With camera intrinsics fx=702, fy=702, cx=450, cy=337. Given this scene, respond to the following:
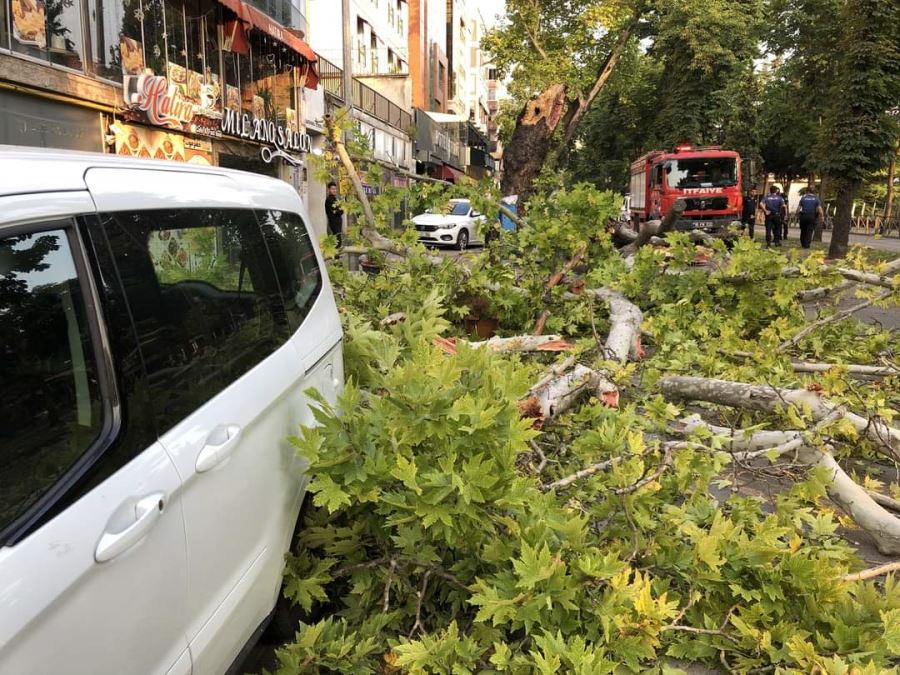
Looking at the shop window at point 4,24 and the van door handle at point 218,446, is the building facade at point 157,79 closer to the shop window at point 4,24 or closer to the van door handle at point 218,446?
the shop window at point 4,24

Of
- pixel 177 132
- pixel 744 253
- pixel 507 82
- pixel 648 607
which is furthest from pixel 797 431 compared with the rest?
pixel 507 82

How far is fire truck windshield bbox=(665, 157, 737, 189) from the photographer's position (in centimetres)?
2170

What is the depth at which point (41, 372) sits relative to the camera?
1.46 metres

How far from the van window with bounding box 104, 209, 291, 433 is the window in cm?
18

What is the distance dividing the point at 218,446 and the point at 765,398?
10.6ft

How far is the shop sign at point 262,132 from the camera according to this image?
671 inches

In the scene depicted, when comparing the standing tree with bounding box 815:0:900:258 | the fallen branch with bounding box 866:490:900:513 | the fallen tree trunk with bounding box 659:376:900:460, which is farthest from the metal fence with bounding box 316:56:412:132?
the fallen branch with bounding box 866:490:900:513

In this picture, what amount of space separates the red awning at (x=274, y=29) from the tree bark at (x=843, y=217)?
14.4 m

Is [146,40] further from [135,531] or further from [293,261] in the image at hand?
[135,531]

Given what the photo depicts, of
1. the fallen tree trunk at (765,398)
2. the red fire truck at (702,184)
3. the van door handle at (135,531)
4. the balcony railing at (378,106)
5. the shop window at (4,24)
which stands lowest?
the fallen tree trunk at (765,398)

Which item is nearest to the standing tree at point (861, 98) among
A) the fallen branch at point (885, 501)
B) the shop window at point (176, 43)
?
the shop window at point (176, 43)

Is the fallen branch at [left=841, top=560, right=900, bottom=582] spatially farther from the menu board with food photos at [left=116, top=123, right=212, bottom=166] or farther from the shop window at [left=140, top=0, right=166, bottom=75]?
the shop window at [left=140, top=0, right=166, bottom=75]

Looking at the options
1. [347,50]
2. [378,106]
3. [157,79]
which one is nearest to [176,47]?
[157,79]

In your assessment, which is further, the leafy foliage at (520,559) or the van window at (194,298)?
the leafy foliage at (520,559)
